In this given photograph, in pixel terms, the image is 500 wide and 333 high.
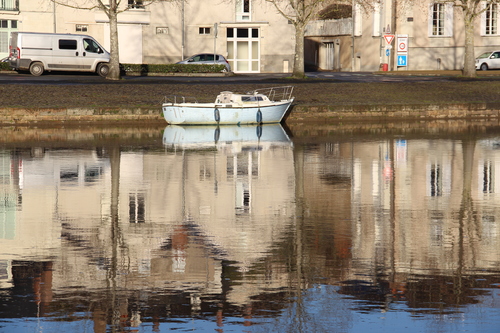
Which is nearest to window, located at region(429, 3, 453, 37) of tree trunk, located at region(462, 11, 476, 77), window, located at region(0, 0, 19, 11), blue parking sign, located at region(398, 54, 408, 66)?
blue parking sign, located at region(398, 54, 408, 66)

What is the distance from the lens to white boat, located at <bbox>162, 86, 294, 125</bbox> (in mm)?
28125

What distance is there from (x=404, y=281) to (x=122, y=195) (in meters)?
6.60

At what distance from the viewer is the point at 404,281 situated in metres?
8.27

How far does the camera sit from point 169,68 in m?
44.0

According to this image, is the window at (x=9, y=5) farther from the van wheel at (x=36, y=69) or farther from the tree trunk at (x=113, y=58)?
the tree trunk at (x=113, y=58)

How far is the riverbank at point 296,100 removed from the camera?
28.8m

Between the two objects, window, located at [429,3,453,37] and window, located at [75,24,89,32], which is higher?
window, located at [429,3,453,37]

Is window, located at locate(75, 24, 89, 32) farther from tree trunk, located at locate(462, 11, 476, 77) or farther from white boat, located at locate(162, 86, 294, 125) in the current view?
white boat, located at locate(162, 86, 294, 125)

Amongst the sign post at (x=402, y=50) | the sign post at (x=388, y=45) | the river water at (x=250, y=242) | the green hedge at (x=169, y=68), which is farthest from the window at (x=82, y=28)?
the river water at (x=250, y=242)

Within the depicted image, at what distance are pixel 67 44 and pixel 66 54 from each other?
0.48m

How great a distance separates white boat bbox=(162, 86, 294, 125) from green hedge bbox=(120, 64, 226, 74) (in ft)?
49.3

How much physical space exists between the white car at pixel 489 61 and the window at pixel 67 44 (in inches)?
1041

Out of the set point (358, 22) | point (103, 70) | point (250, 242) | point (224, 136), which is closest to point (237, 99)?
point (224, 136)

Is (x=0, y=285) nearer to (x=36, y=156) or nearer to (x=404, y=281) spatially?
(x=404, y=281)
